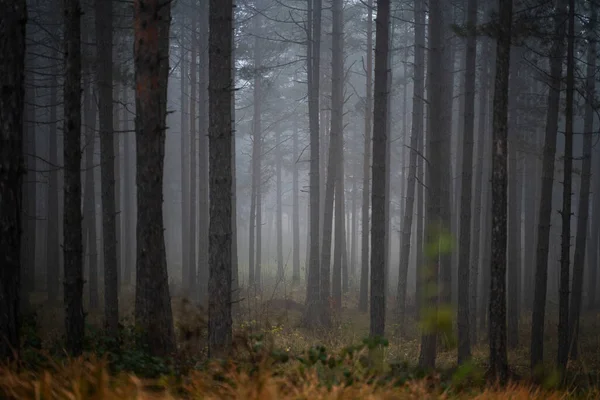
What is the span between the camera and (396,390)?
15.7ft

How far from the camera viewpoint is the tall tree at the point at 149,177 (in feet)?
24.5

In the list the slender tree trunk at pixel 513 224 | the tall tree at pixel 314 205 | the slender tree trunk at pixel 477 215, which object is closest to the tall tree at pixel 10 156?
the tall tree at pixel 314 205

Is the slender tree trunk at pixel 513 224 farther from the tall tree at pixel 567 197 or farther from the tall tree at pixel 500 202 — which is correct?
the tall tree at pixel 500 202

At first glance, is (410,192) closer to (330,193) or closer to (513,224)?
(330,193)

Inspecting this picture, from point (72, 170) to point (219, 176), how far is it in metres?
2.38

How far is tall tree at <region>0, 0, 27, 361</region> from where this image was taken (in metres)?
5.96

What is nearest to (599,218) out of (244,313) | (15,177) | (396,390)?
(244,313)

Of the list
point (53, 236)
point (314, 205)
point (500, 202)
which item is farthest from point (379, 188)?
point (53, 236)

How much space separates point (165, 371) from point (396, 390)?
2510 millimetres

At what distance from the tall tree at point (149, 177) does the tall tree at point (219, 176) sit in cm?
101

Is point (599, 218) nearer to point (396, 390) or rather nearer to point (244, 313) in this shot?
point (244, 313)

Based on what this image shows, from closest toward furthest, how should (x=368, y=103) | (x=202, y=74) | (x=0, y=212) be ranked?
(x=0, y=212), (x=202, y=74), (x=368, y=103)

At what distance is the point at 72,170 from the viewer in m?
8.12

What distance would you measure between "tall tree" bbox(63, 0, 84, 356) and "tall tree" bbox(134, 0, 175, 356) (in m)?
1.06
